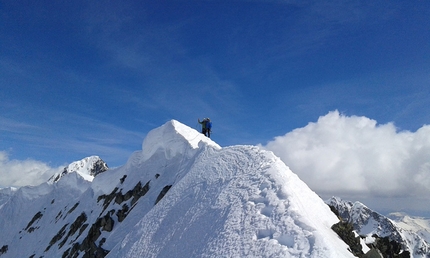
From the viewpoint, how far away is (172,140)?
34844 millimetres

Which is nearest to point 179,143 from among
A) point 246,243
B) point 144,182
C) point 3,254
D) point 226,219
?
point 144,182

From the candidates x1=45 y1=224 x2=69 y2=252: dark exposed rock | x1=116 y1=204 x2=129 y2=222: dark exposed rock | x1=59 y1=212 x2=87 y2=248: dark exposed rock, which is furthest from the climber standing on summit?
x1=45 y1=224 x2=69 y2=252: dark exposed rock

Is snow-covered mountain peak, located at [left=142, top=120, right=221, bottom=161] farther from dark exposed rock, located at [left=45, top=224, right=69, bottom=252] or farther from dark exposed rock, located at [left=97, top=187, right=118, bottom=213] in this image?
dark exposed rock, located at [left=45, top=224, right=69, bottom=252]

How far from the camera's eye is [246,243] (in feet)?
37.4

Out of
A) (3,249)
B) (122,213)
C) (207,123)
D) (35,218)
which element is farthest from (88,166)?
(207,123)

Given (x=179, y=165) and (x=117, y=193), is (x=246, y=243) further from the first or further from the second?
(x=117, y=193)

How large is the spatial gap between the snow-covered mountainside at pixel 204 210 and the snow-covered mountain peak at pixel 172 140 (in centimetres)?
13

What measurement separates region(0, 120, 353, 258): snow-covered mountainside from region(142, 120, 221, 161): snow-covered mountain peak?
0.13 meters

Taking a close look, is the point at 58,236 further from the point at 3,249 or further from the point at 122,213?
the point at 3,249

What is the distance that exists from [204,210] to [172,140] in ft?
66.8

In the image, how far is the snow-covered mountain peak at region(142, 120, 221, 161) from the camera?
31.7 m

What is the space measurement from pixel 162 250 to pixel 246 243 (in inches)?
205

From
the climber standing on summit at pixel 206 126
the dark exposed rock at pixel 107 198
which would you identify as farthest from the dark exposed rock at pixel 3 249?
the climber standing on summit at pixel 206 126

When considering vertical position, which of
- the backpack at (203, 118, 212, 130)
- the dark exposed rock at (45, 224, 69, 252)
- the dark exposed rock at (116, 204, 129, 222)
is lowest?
the dark exposed rock at (45, 224, 69, 252)
